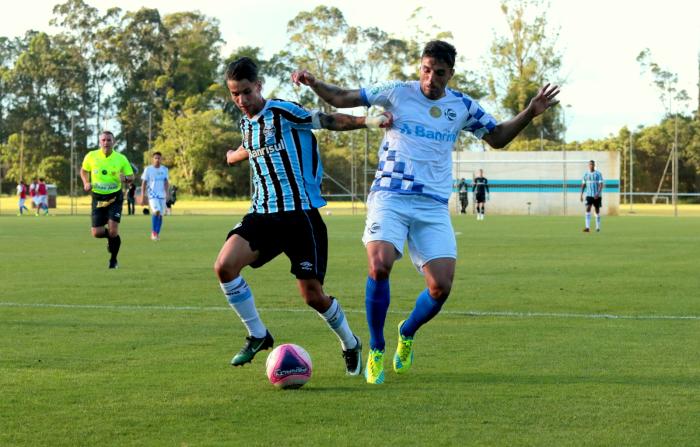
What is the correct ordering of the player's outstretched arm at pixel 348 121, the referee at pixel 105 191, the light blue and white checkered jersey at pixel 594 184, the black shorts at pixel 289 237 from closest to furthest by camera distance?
1. the player's outstretched arm at pixel 348 121
2. the black shorts at pixel 289 237
3. the referee at pixel 105 191
4. the light blue and white checkered jersey at pixel 594 184

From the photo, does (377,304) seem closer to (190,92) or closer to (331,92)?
(331,92)

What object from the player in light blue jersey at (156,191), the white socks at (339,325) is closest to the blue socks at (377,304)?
the white socks at (339,325)

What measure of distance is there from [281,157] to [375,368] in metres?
1.60

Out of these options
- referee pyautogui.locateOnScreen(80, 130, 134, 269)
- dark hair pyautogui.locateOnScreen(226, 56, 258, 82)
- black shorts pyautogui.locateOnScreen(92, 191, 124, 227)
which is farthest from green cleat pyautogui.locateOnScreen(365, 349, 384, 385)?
black shorts pyautogui.locateOnScreen(92, 191, 124, 227)

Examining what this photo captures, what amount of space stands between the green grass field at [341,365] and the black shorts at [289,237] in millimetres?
747

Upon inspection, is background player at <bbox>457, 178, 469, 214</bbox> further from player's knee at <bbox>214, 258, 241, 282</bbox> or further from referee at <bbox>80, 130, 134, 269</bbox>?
player's knee at <bbox>214, 258, 241, 282</bbox>

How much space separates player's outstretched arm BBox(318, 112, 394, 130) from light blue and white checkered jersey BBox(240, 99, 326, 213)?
0.47 feet

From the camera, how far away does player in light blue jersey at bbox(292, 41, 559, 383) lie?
7.47 meters

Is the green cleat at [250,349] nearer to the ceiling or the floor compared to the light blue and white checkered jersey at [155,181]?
nearer to the floor

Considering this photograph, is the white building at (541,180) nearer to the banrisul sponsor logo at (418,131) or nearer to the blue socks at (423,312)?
the banrisul sponsor logo at (418,131)

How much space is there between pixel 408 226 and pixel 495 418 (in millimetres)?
2212

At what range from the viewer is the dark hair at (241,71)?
7379mm

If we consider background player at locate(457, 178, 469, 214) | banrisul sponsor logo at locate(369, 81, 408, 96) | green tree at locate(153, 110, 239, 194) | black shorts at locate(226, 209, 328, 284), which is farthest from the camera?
green tree at locate(153, 110, 239, 194)

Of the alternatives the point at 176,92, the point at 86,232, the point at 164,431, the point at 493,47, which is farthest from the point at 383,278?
the point at 176,92
